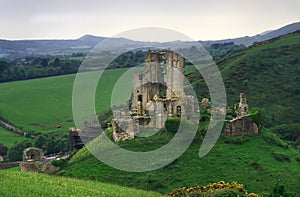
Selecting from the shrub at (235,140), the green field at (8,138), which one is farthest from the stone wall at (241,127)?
the green field at (8,138)

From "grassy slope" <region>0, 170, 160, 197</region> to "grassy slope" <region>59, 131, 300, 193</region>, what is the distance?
6.54 meters

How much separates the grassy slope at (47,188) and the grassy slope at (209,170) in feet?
21.5

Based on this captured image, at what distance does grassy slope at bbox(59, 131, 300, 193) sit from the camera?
39.7 meters

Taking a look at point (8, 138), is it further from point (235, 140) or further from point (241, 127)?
point (235, 140)

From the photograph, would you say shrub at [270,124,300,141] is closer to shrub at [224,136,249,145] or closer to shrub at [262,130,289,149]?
shrub at [262,130,289,149]

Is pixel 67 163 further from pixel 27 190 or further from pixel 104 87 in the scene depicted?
pixel 104 87

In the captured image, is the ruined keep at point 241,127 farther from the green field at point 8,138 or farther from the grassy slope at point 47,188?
the green field at point 8,138

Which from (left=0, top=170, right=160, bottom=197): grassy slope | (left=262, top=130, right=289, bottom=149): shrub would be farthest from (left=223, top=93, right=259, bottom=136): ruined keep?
(left=0, top=170, right=160, bottom=197): grassy slope

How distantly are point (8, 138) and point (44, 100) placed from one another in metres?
40.1

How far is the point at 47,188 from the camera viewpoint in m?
29.4

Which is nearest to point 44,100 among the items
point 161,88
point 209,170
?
point 161,88

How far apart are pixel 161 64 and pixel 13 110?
74610 millimetres

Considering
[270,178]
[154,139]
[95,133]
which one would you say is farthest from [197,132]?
[95,133]

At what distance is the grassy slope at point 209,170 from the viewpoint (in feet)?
130
